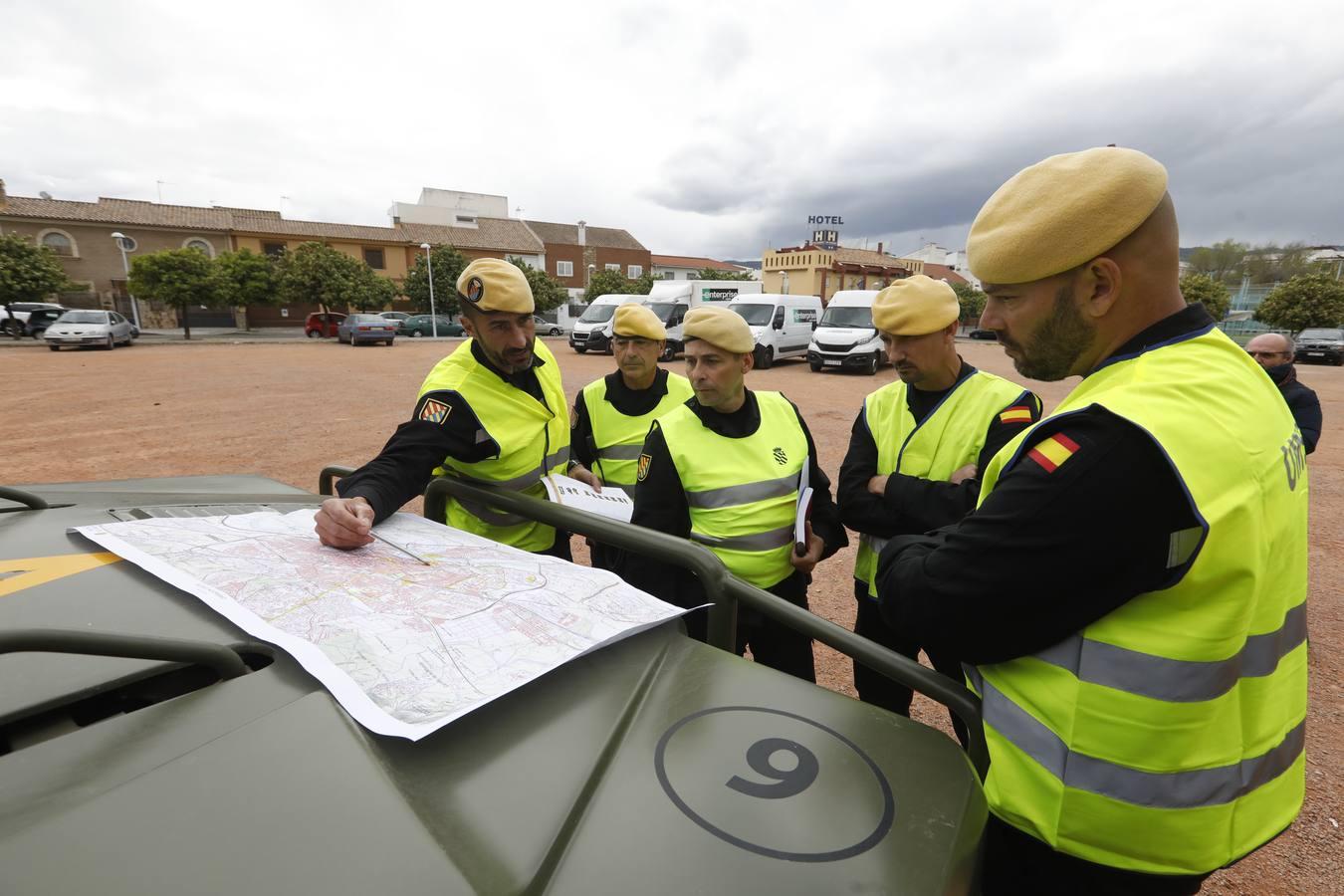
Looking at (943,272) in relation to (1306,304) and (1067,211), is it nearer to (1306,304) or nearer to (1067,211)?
(1306,304)

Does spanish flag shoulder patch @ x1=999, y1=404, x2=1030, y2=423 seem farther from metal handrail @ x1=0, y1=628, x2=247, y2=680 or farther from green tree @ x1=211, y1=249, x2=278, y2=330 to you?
green tree @ x1=211, y1=249, x2=278, y2=330

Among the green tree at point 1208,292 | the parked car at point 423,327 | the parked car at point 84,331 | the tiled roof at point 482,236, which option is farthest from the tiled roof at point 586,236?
the green tree at point 1208,292

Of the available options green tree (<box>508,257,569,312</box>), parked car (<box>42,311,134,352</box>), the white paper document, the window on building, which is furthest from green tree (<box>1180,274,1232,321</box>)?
the window on building

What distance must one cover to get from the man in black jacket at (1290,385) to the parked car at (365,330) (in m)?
24.2

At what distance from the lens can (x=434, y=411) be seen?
75.7 inches

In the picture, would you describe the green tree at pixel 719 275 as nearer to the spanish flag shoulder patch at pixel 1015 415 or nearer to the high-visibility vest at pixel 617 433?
the high-visibility vest at pixel 617 433

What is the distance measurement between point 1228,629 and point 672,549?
2.92 ft

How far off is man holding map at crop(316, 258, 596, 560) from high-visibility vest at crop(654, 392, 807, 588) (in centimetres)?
45

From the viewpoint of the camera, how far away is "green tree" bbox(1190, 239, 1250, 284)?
4750 cm

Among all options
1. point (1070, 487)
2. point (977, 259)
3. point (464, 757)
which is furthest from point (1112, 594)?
point (464, 757)

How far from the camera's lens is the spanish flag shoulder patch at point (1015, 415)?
1942 mm

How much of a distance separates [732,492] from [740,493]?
0.02 m

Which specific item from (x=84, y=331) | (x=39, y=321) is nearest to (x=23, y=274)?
(x=39, y=321)

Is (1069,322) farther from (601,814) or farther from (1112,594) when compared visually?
(601,814)
